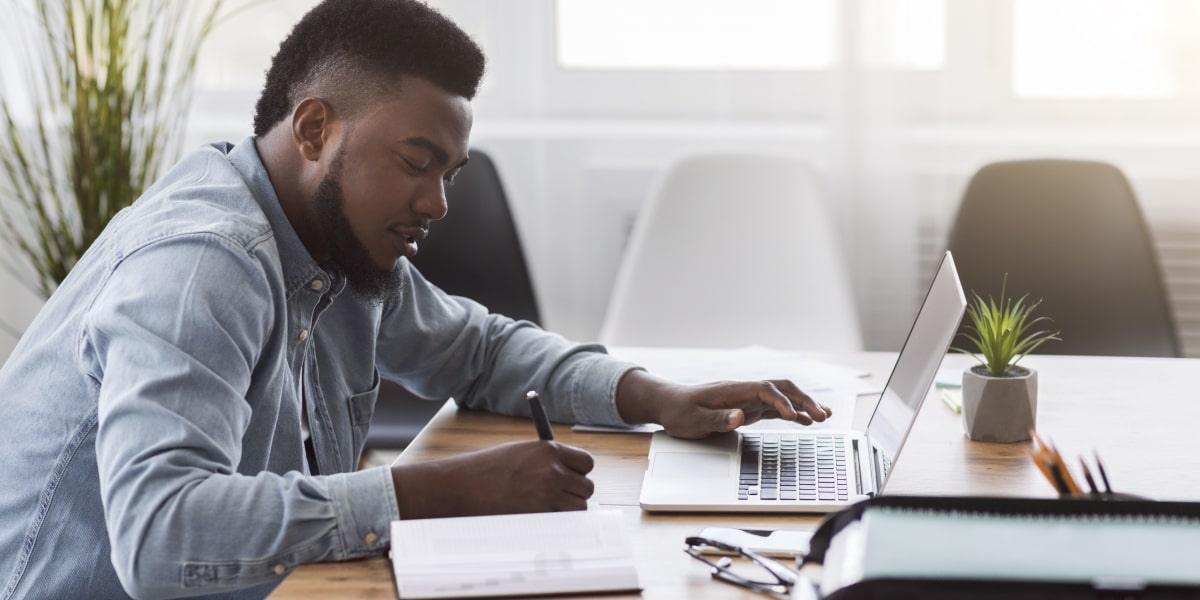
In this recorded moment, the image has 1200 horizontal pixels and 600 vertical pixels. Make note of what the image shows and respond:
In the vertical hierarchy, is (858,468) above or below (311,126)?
below

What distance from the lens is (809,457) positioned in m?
1.53

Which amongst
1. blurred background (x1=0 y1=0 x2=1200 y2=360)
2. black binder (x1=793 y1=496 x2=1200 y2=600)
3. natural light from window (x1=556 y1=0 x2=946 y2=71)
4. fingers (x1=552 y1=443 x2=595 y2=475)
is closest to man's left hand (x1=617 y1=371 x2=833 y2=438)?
fingers (x1=552 y1=443 x2=595 y2=475)

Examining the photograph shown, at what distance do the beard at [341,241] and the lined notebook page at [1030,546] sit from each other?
76cm

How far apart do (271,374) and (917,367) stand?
0.70 meters

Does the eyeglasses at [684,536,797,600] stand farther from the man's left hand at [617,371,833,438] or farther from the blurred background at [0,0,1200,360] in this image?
the blurred background at [0,0,1200,360]

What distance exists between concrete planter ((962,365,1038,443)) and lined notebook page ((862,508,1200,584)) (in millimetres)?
730

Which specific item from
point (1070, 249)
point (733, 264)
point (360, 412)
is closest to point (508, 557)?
point (360, 412)

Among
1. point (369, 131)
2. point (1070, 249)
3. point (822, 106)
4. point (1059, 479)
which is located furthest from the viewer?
point (822, 106)

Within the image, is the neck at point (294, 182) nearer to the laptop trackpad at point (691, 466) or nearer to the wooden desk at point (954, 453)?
the wooden desk at point (954, 453)

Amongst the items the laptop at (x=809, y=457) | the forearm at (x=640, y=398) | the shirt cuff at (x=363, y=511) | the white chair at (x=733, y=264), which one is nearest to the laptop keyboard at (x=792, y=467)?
the laptop at (x=809, y=457)

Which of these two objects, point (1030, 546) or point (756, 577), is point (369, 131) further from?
point (1030, 546)

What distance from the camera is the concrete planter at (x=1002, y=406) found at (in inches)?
62.1

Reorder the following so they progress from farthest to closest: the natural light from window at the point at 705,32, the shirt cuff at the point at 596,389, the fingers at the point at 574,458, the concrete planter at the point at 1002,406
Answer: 1. the natural light from window at the point at 705,32
2. the shirt cuff at the point at 596,389
3. the concrete planter at the point at 1002,406
4. the fingers at the point at 574,458

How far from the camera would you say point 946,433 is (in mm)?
1634
